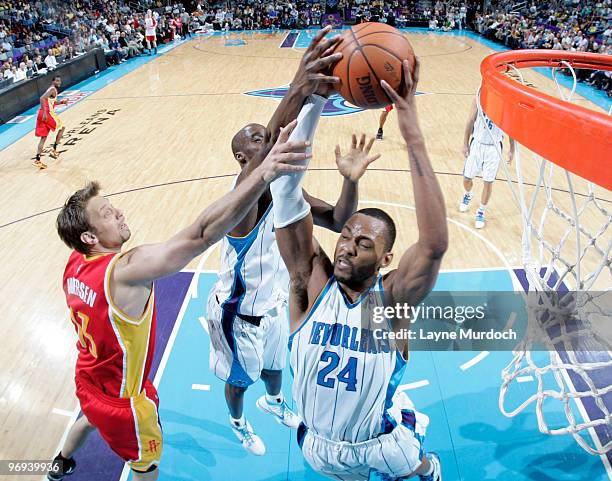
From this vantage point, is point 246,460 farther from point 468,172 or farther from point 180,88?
point 180,88

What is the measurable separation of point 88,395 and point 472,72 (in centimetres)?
1464

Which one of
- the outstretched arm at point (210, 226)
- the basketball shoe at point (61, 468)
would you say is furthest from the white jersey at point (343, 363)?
the basketball shoe at point (61, 468)

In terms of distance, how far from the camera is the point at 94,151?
8844 millimetres

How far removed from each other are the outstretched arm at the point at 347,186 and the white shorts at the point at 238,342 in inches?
28.2

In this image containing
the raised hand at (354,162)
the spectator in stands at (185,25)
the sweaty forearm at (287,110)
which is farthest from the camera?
the spectator in stands at (185,25)

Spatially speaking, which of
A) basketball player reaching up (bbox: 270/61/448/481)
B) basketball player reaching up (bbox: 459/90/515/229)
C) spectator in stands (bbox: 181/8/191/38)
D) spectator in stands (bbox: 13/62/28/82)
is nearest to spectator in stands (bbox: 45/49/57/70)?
spectator in stands (bbox: 13/62/28/82)

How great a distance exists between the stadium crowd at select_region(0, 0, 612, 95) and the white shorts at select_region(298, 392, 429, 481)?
40.9ft

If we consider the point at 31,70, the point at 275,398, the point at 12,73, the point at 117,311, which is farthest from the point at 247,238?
the point at 31,70

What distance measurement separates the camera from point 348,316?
202 centimetres

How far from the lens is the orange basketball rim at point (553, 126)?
5.75 ft

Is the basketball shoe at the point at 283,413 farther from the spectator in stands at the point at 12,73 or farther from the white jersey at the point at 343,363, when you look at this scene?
the spectator in stands at the point at 12,73

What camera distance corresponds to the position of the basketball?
204 cm

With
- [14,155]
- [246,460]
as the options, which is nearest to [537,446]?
[246,460]

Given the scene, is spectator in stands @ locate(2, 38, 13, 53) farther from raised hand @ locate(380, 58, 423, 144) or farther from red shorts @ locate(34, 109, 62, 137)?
raised hand @ locate(380, 58, 423, 144)
